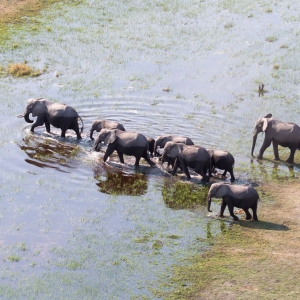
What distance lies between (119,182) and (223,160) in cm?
359

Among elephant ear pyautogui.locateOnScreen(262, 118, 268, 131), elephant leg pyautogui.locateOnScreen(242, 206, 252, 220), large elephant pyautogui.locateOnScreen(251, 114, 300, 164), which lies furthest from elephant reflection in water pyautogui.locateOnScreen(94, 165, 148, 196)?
elephant ear pyautogui.locateOnScreen(262, 118, 268, 131)

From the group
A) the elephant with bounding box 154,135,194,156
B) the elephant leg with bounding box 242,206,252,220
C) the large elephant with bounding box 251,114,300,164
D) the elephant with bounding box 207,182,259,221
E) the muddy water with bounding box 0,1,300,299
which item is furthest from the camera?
the large elephant with bounding box 251,114,300,164

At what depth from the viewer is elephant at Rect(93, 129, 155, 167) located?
76.1 ft

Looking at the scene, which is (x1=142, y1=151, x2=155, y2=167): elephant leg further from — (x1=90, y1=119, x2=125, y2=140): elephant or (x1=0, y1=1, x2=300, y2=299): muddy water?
(x1=90, y1=119, x2=125, y2=140): elephant

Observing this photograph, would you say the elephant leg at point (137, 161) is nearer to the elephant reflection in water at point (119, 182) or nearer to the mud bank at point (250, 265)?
the elephant reflection in water at point (119, 182)

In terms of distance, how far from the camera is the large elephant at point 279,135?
24.4 meters

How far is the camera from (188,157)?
22141 mm

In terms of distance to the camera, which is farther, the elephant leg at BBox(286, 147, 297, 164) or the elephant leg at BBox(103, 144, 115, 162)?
the elephant leg at BBox(286, 147, 297, 164)

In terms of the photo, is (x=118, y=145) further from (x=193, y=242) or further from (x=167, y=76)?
(x=167, y=76)

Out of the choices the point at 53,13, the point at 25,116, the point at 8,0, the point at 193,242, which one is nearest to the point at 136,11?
the point at 53,13

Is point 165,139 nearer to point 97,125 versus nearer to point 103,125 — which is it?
point 103,125

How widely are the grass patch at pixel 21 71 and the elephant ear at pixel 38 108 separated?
6.75 metres

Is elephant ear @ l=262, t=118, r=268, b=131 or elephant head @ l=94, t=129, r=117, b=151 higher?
elephant ear @ l=262, t=118, r=268, b=131

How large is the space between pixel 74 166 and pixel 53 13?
2072 centimetres
